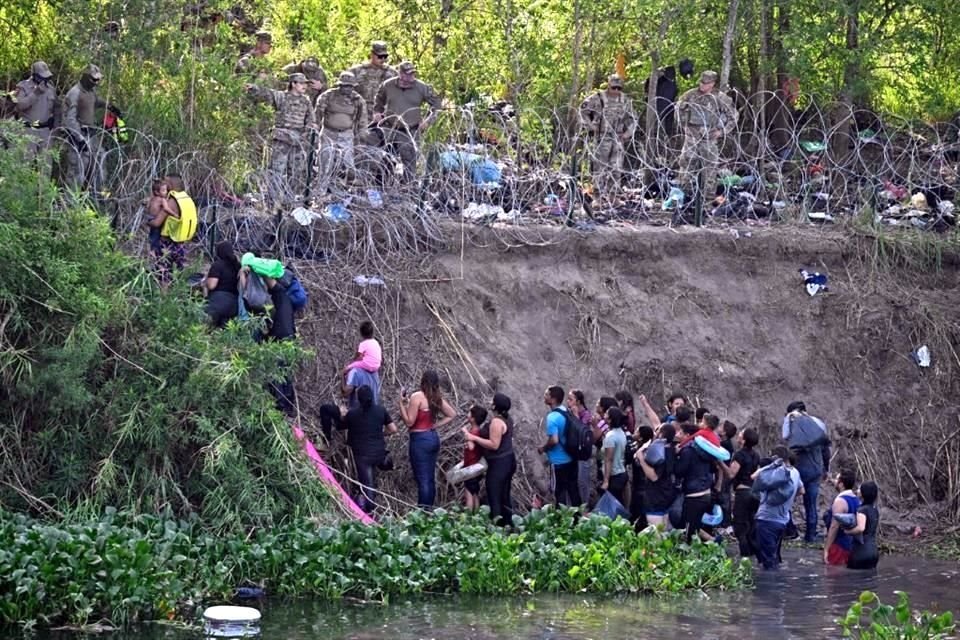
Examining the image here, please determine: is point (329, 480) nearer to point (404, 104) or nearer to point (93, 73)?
point (93, 73)

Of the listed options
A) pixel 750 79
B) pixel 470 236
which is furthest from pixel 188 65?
pixel 750 79

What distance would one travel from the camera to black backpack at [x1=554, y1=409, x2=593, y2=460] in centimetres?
1623

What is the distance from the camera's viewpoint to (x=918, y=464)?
19391mm

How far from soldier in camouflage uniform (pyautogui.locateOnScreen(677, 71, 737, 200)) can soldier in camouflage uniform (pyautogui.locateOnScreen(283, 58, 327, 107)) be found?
13.1 ft

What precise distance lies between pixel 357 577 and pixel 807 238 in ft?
28.5

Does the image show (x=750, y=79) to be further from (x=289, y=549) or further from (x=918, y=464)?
(x=289, y=549)

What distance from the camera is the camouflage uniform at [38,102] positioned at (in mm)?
16859

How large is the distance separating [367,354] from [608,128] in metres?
4.85

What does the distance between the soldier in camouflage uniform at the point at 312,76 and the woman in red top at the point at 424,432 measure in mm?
4462

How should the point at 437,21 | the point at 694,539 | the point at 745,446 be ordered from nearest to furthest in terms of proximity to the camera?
the point at 694,539
the point at 745,446
the point at 437,21

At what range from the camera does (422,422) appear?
52.8 feet

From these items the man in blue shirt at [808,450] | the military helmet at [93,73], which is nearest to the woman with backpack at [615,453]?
the man in blue shirt at [808,450]

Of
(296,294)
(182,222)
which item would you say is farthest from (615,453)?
(182,222)

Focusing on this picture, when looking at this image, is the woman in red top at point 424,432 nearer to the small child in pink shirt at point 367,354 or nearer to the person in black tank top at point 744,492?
the small child in pink shirt at point 367,354
